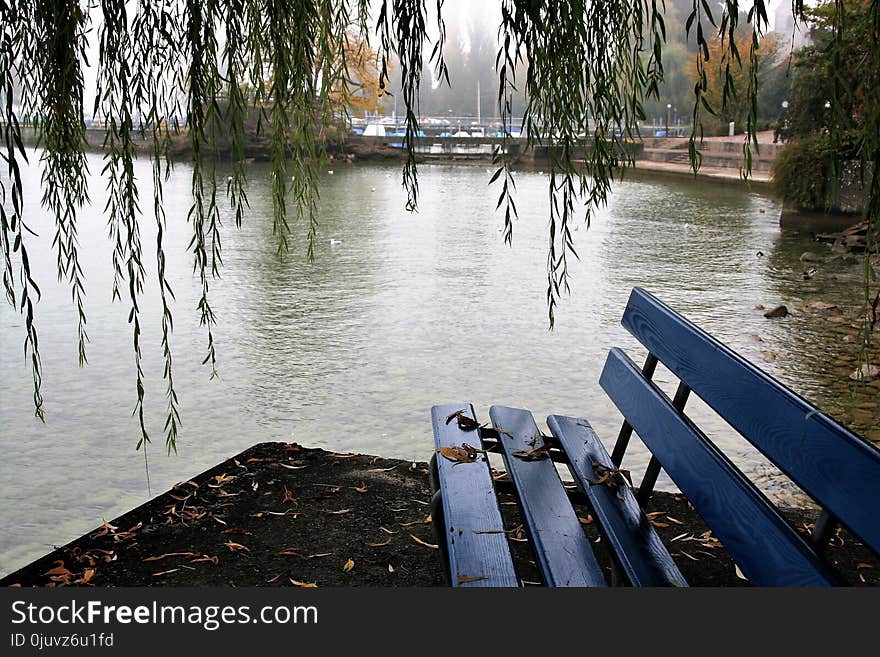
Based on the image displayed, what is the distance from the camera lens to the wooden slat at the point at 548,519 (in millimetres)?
1704

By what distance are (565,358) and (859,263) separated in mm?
5779

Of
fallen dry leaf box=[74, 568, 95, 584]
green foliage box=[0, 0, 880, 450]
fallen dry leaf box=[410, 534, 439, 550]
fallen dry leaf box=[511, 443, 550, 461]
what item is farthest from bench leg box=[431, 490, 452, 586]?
fallen dry leaf box=[74, 568, 95, 584]

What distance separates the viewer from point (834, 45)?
1211mm

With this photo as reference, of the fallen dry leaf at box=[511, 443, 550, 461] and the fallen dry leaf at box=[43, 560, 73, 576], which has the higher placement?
the fallen dry leaf at box=[511, 443, 550, 461]

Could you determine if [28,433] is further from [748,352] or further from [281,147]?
[748,352]

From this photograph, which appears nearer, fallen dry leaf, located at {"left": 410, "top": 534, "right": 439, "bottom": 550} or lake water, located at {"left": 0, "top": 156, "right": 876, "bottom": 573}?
fallen dry leaf, located at {"left": 410, "top": 534, "right": 439, "bottom": 550}

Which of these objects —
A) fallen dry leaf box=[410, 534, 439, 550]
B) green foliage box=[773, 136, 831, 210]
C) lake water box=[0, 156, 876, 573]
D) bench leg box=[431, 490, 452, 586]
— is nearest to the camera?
bench leg box=[431, 490, 452, 586]

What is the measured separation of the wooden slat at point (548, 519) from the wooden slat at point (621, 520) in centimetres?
5

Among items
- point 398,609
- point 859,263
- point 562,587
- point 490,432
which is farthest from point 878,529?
point 859,263

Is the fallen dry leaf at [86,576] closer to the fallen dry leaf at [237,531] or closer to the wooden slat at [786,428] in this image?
the fallen dry leaf at [237,531]

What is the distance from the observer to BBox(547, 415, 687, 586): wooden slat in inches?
66.6

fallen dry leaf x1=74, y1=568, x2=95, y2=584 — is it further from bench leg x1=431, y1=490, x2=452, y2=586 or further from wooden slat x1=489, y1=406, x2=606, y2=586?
wooden slat x1=489, y1=406, x2=606, y2=586

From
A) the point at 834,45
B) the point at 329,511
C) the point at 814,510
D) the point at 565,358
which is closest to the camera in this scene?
the point at 834,45

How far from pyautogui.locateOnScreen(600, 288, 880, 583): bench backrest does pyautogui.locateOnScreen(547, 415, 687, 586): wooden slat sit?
0.38 ft
